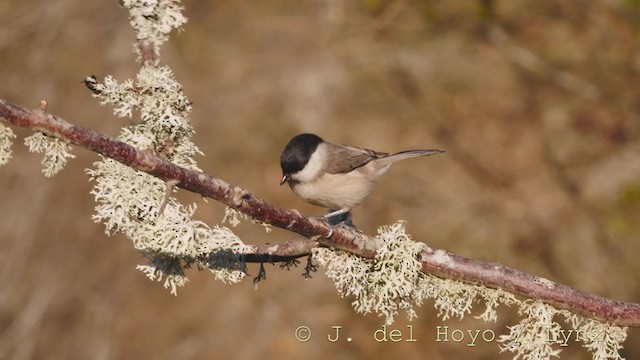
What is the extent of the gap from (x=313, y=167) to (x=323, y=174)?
A: 0.07 meters

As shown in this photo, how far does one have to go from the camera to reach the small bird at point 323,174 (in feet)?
13.8

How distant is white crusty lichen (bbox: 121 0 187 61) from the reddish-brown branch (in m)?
0.97

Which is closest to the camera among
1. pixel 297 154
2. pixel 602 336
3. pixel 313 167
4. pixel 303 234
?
pixel 303 234

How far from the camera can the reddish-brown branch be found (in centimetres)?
189

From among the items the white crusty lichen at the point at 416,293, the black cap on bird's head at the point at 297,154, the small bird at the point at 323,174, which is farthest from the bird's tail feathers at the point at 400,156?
the white crusty lichen at the point at 416,293

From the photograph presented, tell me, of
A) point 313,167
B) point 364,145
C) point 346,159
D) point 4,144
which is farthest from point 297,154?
point 364,145

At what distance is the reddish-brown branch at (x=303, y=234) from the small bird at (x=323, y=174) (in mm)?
1370

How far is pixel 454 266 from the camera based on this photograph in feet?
8.65

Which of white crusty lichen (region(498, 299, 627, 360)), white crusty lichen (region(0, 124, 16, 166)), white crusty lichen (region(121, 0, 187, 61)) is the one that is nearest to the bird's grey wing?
white crusty lichen (region(121, 0, 187, 61))

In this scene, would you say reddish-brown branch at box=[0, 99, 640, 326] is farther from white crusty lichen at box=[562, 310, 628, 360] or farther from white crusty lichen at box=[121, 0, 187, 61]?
white crusty lichen at box=[121, 0, 187, 61]

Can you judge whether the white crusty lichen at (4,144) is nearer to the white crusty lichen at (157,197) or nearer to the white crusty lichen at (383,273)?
the white crusty lichen at (157,197)

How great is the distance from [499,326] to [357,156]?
3.25 m

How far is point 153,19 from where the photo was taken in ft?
9.64

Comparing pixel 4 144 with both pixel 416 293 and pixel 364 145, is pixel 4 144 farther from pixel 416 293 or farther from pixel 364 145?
pixel 364 145
